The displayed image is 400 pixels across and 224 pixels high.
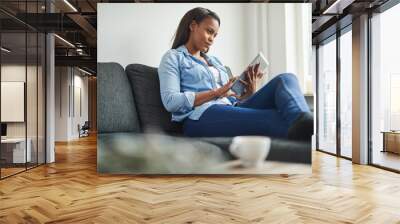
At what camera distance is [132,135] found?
621 centimetres

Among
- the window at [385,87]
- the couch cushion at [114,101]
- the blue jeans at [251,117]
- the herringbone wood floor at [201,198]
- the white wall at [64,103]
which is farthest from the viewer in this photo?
the white wall at [64,103]

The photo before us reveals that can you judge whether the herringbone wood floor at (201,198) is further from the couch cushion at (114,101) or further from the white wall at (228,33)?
the white wall at (228,33)

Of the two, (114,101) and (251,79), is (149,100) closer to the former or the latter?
(114,101)

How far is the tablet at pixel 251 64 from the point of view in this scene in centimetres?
622

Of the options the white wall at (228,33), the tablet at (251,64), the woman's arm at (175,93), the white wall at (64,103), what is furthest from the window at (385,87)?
the white wall at (64,103)

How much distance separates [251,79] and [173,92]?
1.28 m

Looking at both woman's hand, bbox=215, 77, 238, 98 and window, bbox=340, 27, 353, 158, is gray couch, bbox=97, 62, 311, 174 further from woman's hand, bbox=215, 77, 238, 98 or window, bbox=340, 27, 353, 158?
window, bbox=340, 27, 353, 158

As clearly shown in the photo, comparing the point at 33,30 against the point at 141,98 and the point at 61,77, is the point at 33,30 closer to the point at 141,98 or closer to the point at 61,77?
the point at 141,98

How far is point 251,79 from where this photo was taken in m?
6.25

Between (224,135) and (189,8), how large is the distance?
215 cm

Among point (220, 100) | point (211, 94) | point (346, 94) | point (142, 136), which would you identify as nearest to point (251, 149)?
point (220, 100)

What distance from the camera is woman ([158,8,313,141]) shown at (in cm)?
611

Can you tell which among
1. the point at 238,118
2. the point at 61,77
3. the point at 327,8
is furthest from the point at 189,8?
the point at 61,77

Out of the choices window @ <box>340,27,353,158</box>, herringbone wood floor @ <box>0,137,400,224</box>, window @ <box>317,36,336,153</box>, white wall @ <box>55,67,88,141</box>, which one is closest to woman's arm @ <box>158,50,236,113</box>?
herringbone wood floor @ <box>0,137,400,224</box>
